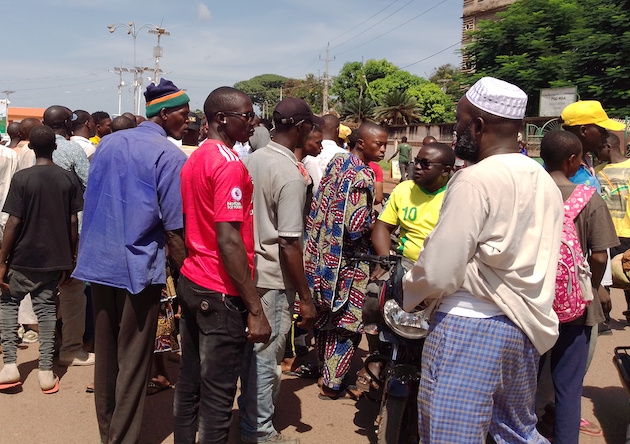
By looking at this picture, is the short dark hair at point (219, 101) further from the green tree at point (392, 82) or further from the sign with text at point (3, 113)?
the green tree at point (392, 82)

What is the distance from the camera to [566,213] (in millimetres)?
3225

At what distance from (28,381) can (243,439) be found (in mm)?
2126

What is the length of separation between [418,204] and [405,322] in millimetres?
1081

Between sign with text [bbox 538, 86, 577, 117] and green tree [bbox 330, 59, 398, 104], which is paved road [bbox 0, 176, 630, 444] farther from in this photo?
green tree [bbox 330, 59, 398, 104]

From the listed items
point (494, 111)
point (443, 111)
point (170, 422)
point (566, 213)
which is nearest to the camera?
point (494, 111)

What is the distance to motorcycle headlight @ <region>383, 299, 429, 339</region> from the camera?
318 cm

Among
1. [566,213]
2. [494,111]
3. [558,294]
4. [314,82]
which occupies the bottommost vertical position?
[558,294]

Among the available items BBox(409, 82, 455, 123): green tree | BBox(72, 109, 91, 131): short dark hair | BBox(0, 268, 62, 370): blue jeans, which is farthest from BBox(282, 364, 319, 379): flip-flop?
BBox(409, 82, 455, 123): green tree

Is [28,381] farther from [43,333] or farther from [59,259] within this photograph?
[59,259]

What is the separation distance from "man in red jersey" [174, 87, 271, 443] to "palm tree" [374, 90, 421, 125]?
140ft

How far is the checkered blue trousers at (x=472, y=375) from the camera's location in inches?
90.1

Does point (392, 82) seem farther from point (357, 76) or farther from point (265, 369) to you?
point (265, 369)

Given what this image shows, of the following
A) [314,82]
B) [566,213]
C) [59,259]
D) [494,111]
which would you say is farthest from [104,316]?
[314,82]

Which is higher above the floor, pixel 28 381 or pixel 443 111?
pixel 443 111
